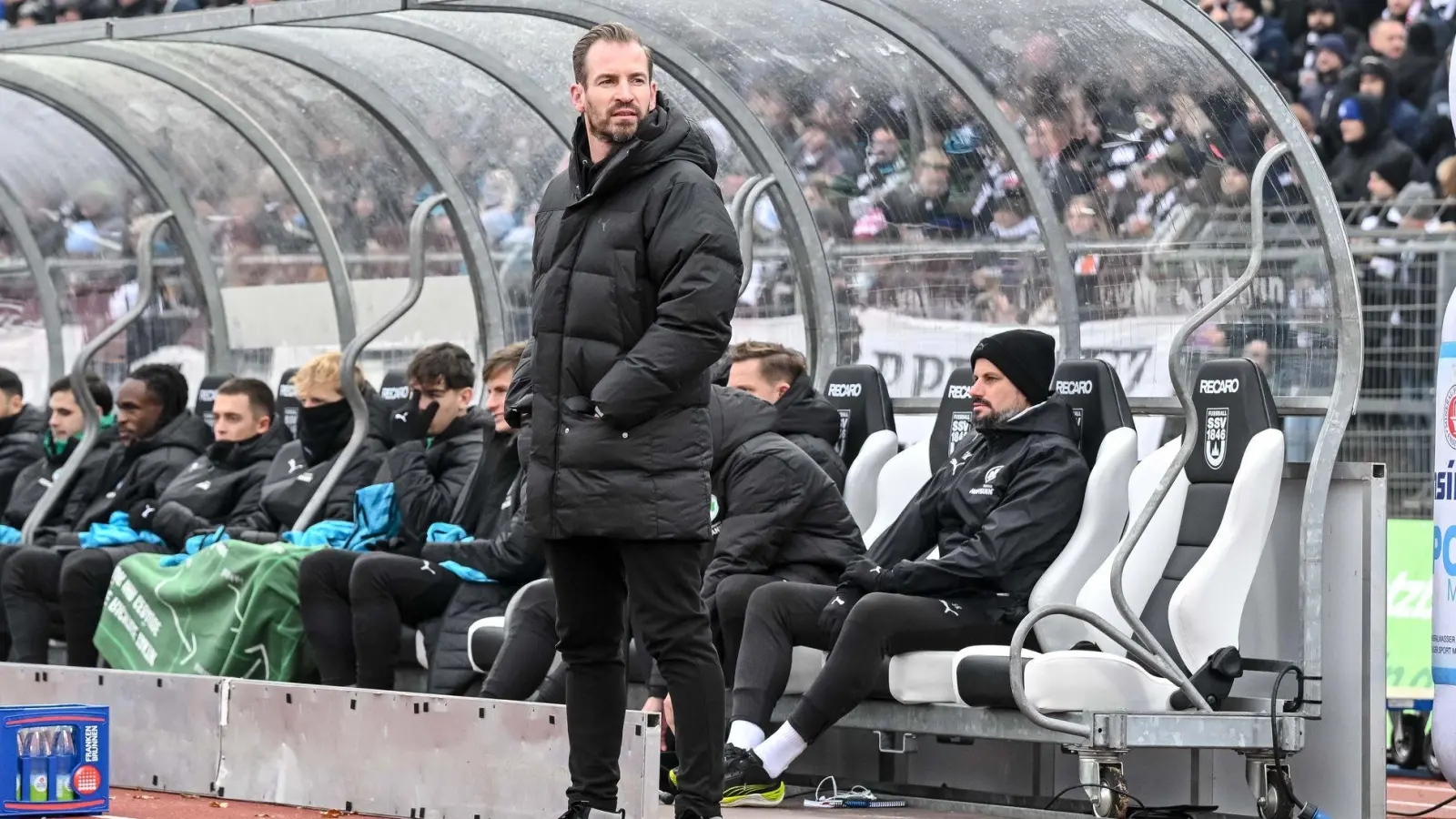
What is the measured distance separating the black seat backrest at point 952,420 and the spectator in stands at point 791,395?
33 cm

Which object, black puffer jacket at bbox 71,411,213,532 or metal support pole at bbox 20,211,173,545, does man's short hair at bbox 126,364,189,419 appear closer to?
black puffer jacket at bbox 71,411,213,532

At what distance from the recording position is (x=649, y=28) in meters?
8.52

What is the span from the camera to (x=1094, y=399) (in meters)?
7.32

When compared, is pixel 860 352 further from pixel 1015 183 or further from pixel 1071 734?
pixel 1071 734

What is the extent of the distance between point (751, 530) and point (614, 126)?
2.36m

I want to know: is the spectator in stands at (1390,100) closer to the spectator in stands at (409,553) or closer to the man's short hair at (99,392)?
the spectator in stands at (409,553)

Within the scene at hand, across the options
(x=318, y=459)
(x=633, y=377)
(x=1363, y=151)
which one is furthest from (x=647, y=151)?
(x=1363, y=151)

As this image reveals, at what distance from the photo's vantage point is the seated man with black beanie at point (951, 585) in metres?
6.64

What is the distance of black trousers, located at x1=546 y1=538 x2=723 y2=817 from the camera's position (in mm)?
5117

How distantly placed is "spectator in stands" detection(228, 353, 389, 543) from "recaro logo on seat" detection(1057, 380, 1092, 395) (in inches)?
125

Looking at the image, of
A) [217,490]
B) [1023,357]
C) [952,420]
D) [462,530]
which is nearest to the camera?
[1023,357]

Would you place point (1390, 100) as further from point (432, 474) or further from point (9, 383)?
point (9, 383)

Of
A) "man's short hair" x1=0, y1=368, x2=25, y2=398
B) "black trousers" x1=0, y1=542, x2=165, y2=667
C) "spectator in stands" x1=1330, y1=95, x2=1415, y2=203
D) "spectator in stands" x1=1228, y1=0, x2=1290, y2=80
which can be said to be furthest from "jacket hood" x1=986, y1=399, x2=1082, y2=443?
"spectator in stands" x1=1228, y1=0, x2=1290, y2=80

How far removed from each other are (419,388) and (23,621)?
2.37 meters
